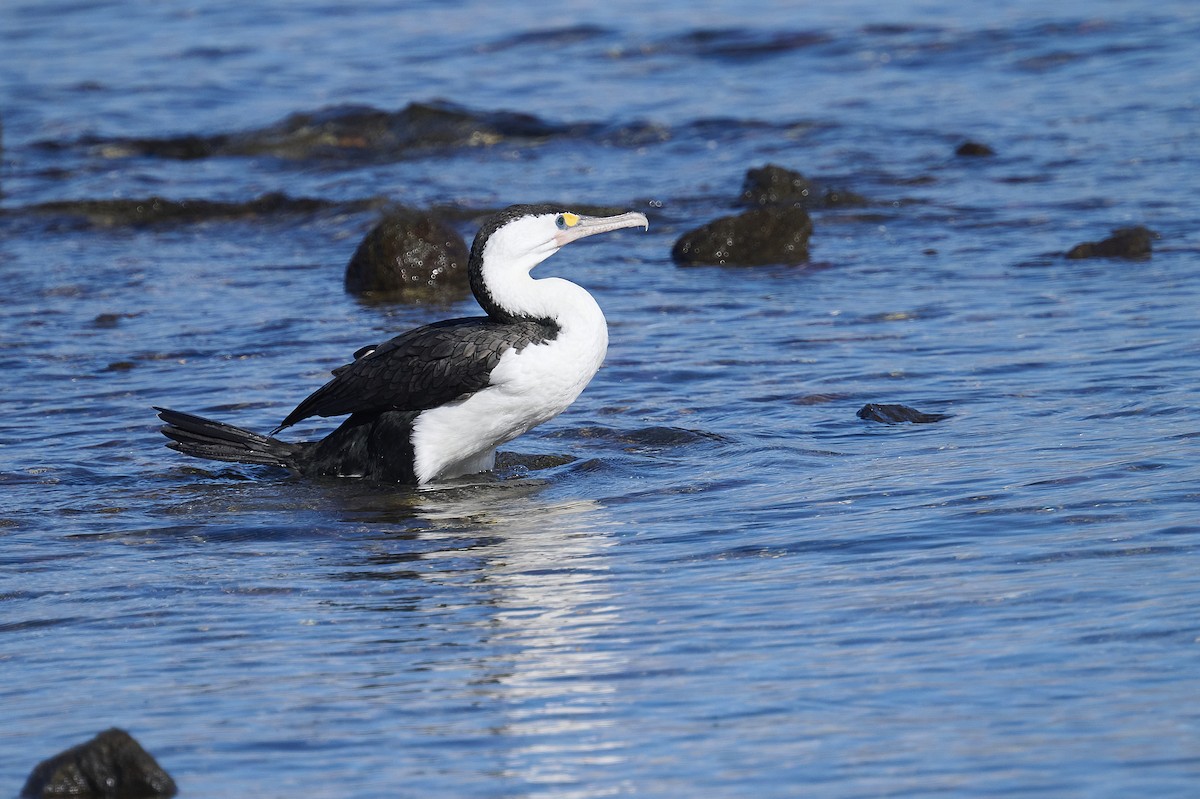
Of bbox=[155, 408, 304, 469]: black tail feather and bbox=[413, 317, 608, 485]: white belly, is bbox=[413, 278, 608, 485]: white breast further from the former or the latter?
bbox=[155, 408, 304, 469]: black tail feather

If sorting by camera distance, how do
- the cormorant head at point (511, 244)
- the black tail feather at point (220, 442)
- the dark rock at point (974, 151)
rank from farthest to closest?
1. the dark rock at point (974, 151)
2. the black tail feather at point (220, 442)
3. the cormorant head at point (511, 244)

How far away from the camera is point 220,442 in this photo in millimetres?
7938

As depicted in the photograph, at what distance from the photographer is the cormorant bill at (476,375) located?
7.34m

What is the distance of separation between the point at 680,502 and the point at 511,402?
88 centimetres

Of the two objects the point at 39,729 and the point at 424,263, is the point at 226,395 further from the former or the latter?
the point at 39,729

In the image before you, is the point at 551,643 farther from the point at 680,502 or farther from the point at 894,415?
the point at 894,415

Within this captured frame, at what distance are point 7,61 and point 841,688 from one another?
2301cm

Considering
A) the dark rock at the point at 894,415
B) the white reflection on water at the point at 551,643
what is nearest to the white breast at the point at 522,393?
the white reflection on water at the point at 551,643

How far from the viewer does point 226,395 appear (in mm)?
9398

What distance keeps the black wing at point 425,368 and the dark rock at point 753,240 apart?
4784mm

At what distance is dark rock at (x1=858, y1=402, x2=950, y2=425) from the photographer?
8047 mm

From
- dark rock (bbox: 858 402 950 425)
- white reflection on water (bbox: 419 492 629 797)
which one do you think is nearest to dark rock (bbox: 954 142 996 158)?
dark rock (bbox: 858 402 950 425)

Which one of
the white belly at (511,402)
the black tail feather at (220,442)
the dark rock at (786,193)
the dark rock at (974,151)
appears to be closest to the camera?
the white belly at (511,402)

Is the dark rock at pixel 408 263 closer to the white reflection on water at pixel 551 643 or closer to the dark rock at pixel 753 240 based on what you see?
the dark rock at pixel 753 240
